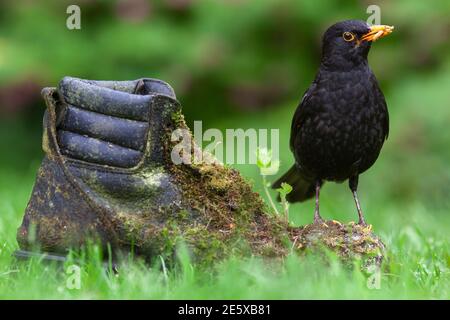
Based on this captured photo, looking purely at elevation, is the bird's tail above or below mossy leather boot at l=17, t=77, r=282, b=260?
above

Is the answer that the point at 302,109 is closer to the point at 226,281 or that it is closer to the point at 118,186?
the point at 118,186

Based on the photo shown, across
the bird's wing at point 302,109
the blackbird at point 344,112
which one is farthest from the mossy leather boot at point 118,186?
the bird's wing at point 302,109

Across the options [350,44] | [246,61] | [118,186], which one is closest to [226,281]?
[118,186]

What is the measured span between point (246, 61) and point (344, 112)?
3.76m

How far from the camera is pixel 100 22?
7.89 metres

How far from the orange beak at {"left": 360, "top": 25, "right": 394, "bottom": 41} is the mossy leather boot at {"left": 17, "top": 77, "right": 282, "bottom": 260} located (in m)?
1.17

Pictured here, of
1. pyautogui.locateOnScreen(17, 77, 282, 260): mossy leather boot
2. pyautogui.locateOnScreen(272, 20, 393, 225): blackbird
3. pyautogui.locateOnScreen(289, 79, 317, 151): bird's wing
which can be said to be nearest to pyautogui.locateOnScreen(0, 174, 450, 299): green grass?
pyautogui.locateOnScreen(17, 77, 282, 260): mossy leather boot

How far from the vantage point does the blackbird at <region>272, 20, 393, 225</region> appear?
4027mm

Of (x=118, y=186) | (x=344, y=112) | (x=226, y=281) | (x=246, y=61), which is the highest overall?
(x=246, y=61)

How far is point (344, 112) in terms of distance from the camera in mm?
4027

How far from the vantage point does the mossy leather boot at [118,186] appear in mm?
3307

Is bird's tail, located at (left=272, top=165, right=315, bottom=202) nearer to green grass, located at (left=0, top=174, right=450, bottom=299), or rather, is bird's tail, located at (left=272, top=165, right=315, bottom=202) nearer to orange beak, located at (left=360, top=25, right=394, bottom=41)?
orange beak, located at (left=360, top=25, right=394, bottom=41)

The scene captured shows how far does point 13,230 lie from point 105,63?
136 inches
